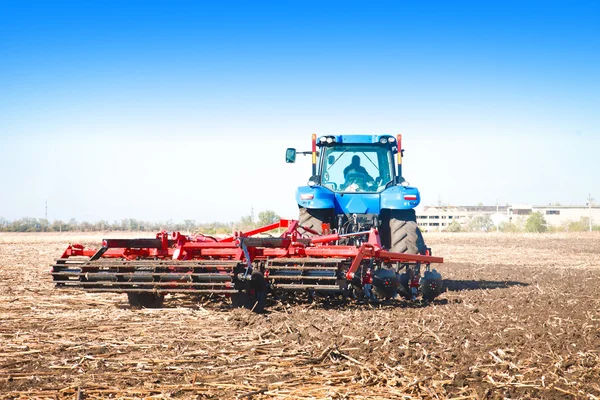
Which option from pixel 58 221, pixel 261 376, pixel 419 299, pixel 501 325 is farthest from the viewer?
pixel 58 221

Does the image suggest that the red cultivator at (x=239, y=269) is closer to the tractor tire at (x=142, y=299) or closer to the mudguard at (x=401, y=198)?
the tractor tire at (x=142, y=299)

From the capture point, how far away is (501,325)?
5.79 metres

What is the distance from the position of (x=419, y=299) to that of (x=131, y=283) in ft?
12.1

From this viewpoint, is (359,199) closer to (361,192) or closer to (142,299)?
(361,192)

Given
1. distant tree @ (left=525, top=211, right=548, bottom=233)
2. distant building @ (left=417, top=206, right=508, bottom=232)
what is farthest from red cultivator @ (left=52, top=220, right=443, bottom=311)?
distant building @ (left=417, top=206, right=508, bottom=232)

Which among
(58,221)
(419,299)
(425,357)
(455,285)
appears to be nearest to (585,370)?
(425,357)

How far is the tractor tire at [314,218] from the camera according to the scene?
8.85 meters

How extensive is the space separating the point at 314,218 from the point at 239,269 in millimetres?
2622

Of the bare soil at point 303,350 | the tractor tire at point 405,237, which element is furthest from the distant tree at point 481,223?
the bare soil at point 303,350

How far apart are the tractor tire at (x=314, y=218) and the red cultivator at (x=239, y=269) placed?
130cm

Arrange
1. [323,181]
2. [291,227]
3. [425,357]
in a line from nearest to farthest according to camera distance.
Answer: [425,357] → [291,227] → [323,181]

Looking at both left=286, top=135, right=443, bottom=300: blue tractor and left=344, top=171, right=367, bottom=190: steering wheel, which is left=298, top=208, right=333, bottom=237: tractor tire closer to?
left=286, top=135, right=443, bottom=300: blue tractor

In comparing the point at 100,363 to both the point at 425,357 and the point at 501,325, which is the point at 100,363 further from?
the point at 501,325

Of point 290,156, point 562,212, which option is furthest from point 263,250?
point 562,212
